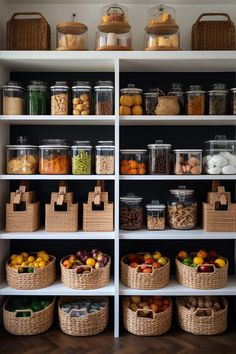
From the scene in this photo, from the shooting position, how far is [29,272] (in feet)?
7.83

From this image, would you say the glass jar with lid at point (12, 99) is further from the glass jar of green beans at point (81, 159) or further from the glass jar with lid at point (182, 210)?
the glass jar with lid at point (182, 210)

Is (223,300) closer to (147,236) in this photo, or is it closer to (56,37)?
(147,236)

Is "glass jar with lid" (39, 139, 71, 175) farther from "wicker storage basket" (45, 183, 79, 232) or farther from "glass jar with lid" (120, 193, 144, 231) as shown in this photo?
"glass jar with lid" (120, 193, 144, 231)

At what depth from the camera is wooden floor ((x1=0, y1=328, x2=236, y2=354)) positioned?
7.23 feet

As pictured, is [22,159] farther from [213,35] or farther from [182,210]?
[213,35]

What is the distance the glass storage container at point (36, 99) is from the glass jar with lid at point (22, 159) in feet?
0.74

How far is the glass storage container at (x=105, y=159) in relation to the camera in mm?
2387

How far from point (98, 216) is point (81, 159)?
1.38 ft

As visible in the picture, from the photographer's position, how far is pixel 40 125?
272cm

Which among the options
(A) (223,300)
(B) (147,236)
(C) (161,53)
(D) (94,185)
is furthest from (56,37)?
(A) (223,300)

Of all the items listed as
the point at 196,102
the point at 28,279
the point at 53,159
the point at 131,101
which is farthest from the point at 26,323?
the point at 196,102

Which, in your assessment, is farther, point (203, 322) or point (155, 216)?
point (155, 216)

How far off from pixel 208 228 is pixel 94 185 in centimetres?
93

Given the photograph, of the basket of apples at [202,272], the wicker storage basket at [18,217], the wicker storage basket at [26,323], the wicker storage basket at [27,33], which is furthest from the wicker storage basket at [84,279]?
the wicker storage basket at [27,33]
